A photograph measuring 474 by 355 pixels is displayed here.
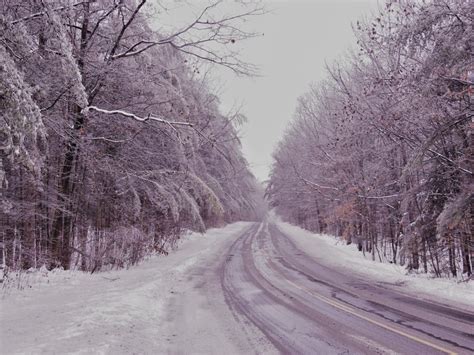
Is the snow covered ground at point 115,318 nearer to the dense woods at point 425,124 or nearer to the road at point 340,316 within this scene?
→ the road at point 340,316

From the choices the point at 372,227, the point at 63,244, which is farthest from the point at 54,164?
the point at 372,227

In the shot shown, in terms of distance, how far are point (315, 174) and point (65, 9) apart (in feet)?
76.7

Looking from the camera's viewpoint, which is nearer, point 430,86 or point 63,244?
point 430,86

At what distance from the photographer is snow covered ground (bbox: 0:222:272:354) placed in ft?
A: 17.6

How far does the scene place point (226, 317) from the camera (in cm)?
725

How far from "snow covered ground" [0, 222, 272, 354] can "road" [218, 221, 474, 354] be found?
0.53 meters

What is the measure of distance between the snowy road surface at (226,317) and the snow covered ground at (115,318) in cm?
2

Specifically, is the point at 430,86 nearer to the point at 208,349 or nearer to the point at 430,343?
the point at 430,343

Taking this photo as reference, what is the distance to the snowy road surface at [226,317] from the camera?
Answer: 5.49m

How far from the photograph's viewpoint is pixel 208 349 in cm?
548

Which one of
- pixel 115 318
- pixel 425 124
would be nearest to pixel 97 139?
pixel 115 318

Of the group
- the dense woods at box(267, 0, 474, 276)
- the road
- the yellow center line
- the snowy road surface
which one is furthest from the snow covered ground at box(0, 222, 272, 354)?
the dense woods at box(267, 0, 474, 276)

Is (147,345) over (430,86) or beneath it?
beneath

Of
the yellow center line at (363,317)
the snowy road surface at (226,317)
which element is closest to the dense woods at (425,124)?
the snowy road surface at (226,317)
